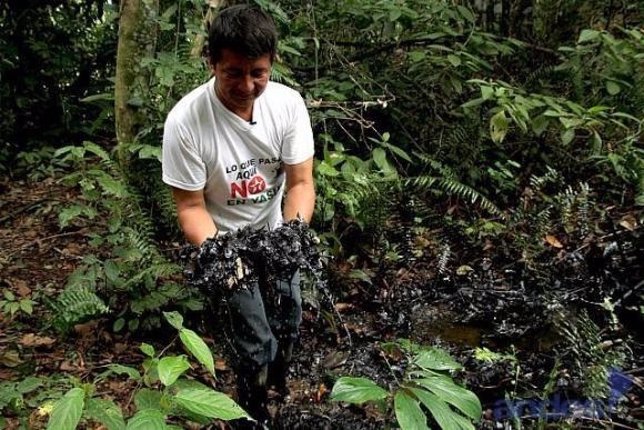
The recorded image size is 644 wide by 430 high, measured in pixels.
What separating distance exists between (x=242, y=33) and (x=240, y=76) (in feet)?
0.59

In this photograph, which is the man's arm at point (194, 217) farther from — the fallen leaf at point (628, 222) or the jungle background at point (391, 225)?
the fallen leaf at point (628, 222)

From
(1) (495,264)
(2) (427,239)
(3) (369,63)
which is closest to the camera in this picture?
(1) (495,264)

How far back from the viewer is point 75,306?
3146 mm

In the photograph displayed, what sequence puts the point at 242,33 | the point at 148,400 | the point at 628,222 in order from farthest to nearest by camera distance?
the point at 628,222 → the point at 242,33 → the point at 148,400

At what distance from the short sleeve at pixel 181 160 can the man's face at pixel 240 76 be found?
0.80 feet

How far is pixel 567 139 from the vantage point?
12.9 ft

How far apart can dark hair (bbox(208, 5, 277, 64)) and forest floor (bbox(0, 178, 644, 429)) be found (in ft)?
4.75

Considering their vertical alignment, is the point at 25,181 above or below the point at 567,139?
below

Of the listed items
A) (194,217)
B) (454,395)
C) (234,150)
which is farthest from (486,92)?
(454,395)

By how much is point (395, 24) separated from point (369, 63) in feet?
1.91

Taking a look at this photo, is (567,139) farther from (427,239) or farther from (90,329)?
(90,329)

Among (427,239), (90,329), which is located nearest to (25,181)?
(90,329)

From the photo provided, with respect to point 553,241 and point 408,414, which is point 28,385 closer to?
point 408,414

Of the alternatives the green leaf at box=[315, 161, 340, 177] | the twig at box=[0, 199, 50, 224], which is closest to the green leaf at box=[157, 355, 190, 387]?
the green leaf at box=[315, 161, 340, 177]
